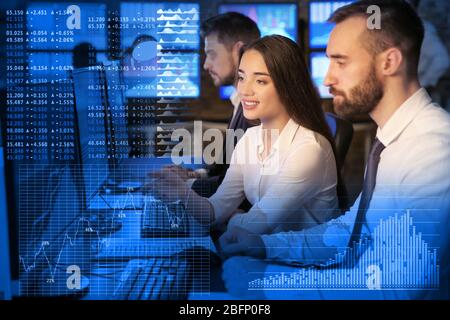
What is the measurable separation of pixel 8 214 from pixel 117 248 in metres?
0.32

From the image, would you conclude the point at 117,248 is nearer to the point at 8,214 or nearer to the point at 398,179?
the point at 8,214

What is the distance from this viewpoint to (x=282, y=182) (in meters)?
1.87

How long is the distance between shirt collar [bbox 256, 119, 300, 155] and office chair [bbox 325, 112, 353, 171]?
9cm

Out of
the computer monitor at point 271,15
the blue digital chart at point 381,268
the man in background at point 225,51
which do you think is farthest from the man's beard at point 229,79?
the blue digital chart at point 381,268

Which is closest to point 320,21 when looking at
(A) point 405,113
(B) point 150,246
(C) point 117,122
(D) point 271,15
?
(D) point 271,15

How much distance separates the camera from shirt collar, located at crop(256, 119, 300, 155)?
185 centimetres

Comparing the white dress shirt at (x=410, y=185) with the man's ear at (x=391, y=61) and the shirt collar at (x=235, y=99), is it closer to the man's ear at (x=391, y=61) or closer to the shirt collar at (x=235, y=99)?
the man's ear at (x=391, y=61)

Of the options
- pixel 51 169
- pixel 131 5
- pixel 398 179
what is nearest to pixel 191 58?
pixel 131 5

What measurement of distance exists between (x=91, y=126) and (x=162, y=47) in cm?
29

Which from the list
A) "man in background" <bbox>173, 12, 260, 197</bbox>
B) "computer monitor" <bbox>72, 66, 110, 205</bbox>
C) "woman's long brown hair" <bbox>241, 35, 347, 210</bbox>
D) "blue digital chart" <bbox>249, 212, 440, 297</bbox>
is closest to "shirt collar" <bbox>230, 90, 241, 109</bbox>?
"man in background" <bbox>173, 12, 260, 197</bbox>

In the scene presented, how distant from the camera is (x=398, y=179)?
183cm

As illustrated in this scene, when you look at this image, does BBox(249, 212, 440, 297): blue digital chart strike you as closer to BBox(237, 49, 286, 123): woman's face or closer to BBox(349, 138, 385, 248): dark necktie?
BBox(349, 138, 385, 248): dark necktie

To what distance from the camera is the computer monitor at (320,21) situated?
1845mm

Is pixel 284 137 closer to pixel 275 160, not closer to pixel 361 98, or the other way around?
pixel 275 160
